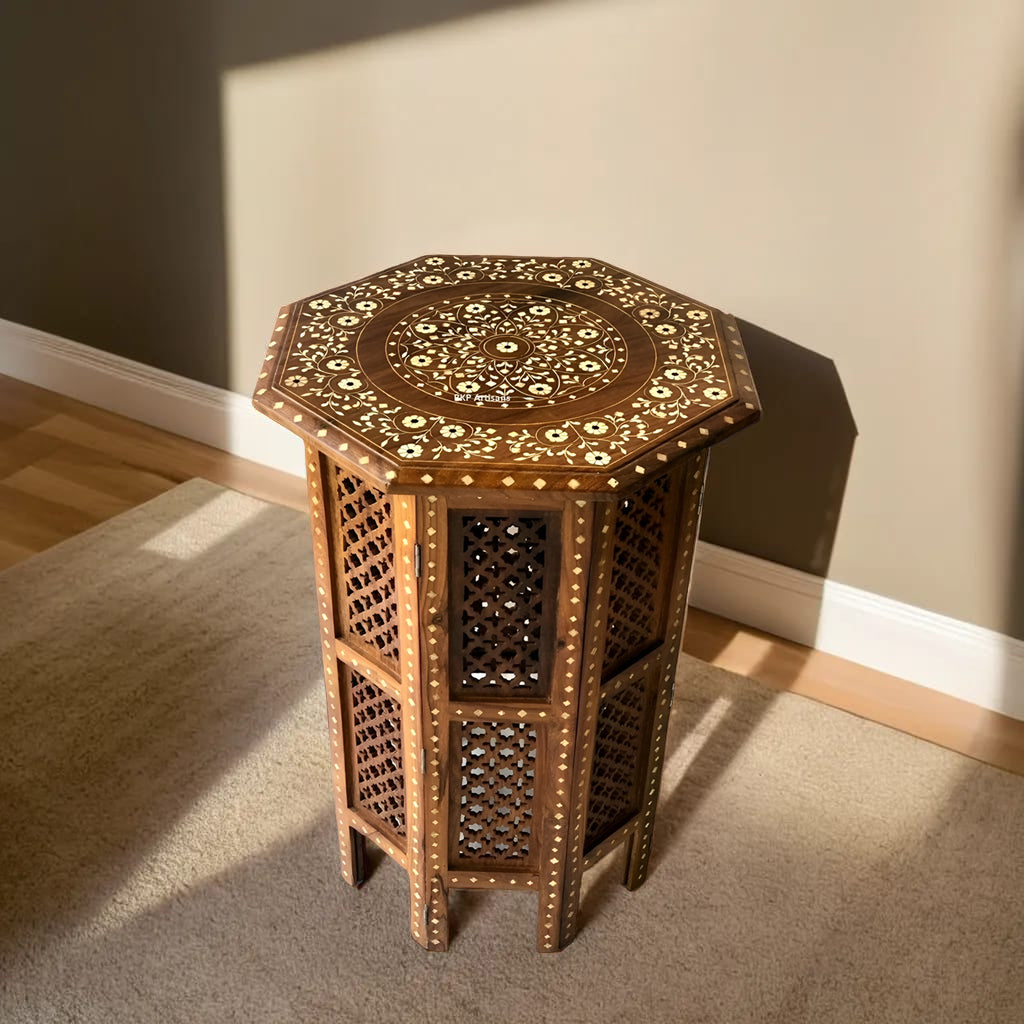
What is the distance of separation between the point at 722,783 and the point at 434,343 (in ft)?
3.03

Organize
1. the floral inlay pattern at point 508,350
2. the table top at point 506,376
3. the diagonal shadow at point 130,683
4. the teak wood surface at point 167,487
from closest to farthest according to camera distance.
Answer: the table top at point 506,376 < the floral inlay pattern at point 508,350 < the diagonal shadow at point 130,683 < the teak wood surface at point 167,487

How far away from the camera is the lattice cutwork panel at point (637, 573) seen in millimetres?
1339

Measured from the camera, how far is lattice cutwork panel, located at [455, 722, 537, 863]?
56.6 inches

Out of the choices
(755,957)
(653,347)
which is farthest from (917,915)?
(653,347)

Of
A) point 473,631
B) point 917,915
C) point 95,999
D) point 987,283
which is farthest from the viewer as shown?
point 987,283

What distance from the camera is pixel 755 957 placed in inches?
63.1

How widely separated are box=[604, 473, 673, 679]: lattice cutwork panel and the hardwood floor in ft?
2.46

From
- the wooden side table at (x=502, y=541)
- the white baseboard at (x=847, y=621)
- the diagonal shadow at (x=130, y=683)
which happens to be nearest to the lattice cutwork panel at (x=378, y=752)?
the wooden side table at (x=502, y=541)

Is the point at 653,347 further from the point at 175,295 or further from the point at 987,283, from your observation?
the point at 175,295

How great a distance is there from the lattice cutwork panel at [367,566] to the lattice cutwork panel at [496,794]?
155 millimetres

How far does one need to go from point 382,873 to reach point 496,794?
1.12 feet

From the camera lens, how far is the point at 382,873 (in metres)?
1.72

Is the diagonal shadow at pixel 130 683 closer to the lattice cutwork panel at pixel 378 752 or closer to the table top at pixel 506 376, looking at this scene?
the lattice cutwork panel at pixel 378 752

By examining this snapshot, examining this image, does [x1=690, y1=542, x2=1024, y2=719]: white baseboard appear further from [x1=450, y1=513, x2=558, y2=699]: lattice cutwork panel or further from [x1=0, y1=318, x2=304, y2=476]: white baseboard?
[x1=0, y1=318, x2=304, y2=476]: white baseboard
